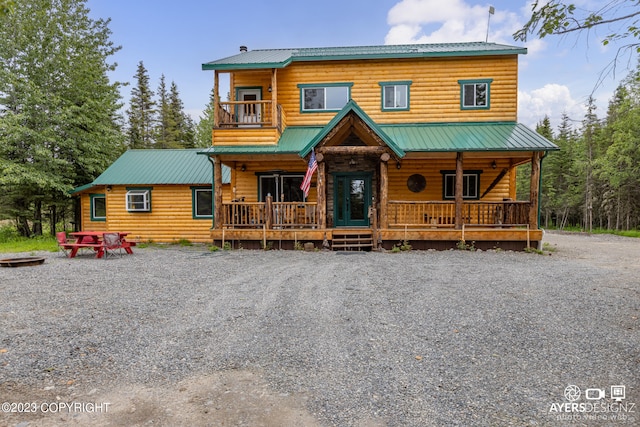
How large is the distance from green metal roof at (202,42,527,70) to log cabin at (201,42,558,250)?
0.05 meters

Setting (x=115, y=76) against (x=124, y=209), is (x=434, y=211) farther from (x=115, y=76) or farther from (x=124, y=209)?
(x=115, y=76)

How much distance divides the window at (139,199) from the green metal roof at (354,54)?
22.0ft

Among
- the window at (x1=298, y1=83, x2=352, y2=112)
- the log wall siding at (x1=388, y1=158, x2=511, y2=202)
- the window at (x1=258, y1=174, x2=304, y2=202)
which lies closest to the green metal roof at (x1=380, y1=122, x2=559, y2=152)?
the log wall siding at (x1=388, y1=158, x2=511, y2=202)

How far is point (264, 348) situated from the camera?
4090 mm

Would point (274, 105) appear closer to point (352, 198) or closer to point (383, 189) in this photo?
point (352, 198)

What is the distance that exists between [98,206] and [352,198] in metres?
12.9

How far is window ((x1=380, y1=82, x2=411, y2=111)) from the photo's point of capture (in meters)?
14.4

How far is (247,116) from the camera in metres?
14.0

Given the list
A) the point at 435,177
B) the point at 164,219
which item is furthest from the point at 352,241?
the point at 164,219

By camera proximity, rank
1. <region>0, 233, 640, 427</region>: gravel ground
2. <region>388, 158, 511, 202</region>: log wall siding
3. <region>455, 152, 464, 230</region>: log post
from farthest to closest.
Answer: <region>388, 158, 511, 202</region>: log wall siding, <region>455, 152, 464, 230</region>: log post, <region>0, 233, 640, 427</region>: gravel ground

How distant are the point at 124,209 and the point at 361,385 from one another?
53.5 feet

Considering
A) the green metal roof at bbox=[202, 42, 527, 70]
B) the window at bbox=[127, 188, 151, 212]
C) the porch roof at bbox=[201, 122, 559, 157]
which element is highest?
the green metal roof at bbox=[202, 42, 527, 70]

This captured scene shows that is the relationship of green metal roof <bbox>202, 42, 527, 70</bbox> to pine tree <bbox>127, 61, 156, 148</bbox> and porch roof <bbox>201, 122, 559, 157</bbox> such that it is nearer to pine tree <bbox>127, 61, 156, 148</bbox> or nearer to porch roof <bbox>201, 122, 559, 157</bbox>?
porch roof <bbox>201, 122, 559, 157</bbox>

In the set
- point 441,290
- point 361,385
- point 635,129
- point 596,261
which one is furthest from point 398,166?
point 635,129
